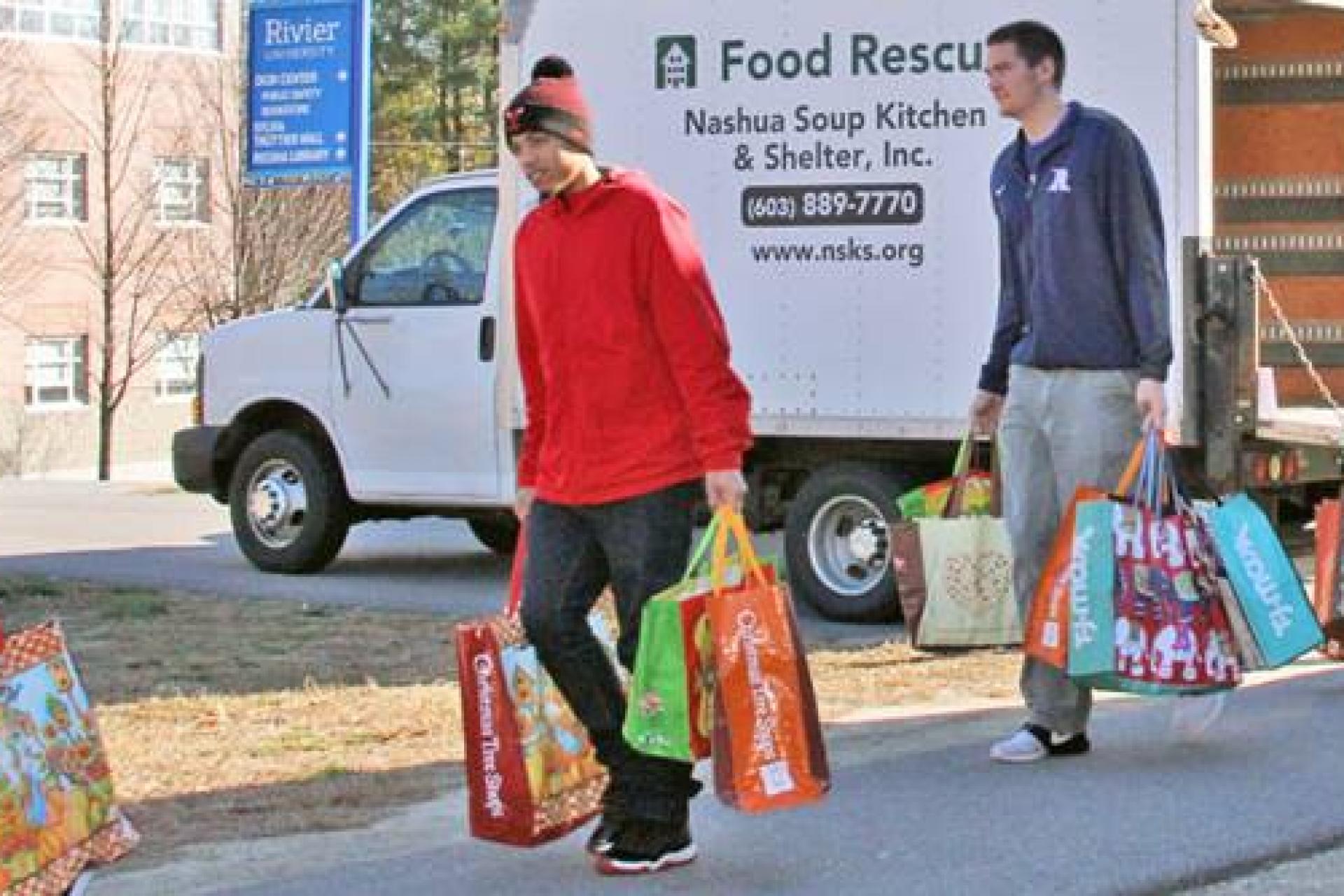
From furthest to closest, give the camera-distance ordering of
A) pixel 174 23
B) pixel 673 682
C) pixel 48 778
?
1. pixel 174 23
2. pixel 673 682
3. pixel 48 778

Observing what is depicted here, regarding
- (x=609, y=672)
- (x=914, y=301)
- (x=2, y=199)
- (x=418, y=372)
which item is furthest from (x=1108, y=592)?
(x=2, y=199)

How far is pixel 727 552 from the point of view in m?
5.74

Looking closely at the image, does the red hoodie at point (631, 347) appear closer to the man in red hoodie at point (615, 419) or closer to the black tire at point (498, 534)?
the man in red hoodie at point (615, 419)

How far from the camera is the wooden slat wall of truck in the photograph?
10.8 metres

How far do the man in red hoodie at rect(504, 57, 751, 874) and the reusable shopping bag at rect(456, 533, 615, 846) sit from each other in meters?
0.12

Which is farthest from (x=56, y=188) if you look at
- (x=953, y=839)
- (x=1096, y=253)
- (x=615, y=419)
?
(x=615, y=419)

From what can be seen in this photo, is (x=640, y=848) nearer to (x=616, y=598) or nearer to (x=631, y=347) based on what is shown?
(x=616, y=598)

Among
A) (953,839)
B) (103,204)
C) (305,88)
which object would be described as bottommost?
(953,839)

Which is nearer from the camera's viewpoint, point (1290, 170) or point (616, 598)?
→ point (616, 598)

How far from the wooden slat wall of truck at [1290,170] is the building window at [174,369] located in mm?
29904

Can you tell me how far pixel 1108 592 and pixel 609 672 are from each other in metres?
1.64

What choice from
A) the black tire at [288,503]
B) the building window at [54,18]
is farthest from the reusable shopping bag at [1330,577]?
the building window at [54,18]

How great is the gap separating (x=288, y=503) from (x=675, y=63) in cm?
360

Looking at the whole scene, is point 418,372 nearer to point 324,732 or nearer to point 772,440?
point 772,440
